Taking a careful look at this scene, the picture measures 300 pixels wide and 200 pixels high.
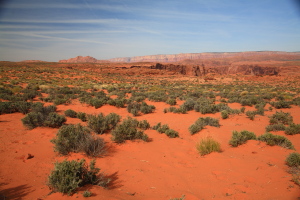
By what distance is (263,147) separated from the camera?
18.3 ft

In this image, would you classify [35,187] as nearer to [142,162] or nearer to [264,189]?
[142,162]

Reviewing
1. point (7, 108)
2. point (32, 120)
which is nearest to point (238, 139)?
point (32, 120)

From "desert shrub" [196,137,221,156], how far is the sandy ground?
6.6 inches

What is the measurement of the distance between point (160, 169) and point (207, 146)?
1.86 metres

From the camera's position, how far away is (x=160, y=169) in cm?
442

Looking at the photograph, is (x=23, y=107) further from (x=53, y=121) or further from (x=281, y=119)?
(x=281, y=119)

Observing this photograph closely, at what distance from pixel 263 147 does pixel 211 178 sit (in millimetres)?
2815

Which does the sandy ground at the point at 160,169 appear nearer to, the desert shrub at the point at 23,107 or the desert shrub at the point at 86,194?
the desert shrub at the point at 86,194

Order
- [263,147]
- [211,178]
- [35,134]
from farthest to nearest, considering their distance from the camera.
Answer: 1. [35,134]
2. [263,147]
3. [211,178]

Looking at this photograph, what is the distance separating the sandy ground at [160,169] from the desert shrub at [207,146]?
0.55ft

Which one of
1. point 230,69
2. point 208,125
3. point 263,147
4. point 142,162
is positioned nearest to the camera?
point 142,162

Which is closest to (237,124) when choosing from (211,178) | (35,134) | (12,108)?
(211,178)

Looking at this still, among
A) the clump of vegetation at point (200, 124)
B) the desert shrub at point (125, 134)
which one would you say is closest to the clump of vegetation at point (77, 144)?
the desert shrub at point (125, 134)

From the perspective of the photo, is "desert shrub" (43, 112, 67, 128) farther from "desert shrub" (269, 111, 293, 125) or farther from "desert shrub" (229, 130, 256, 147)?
"desert shrub" (269, 111, 293, 125)
